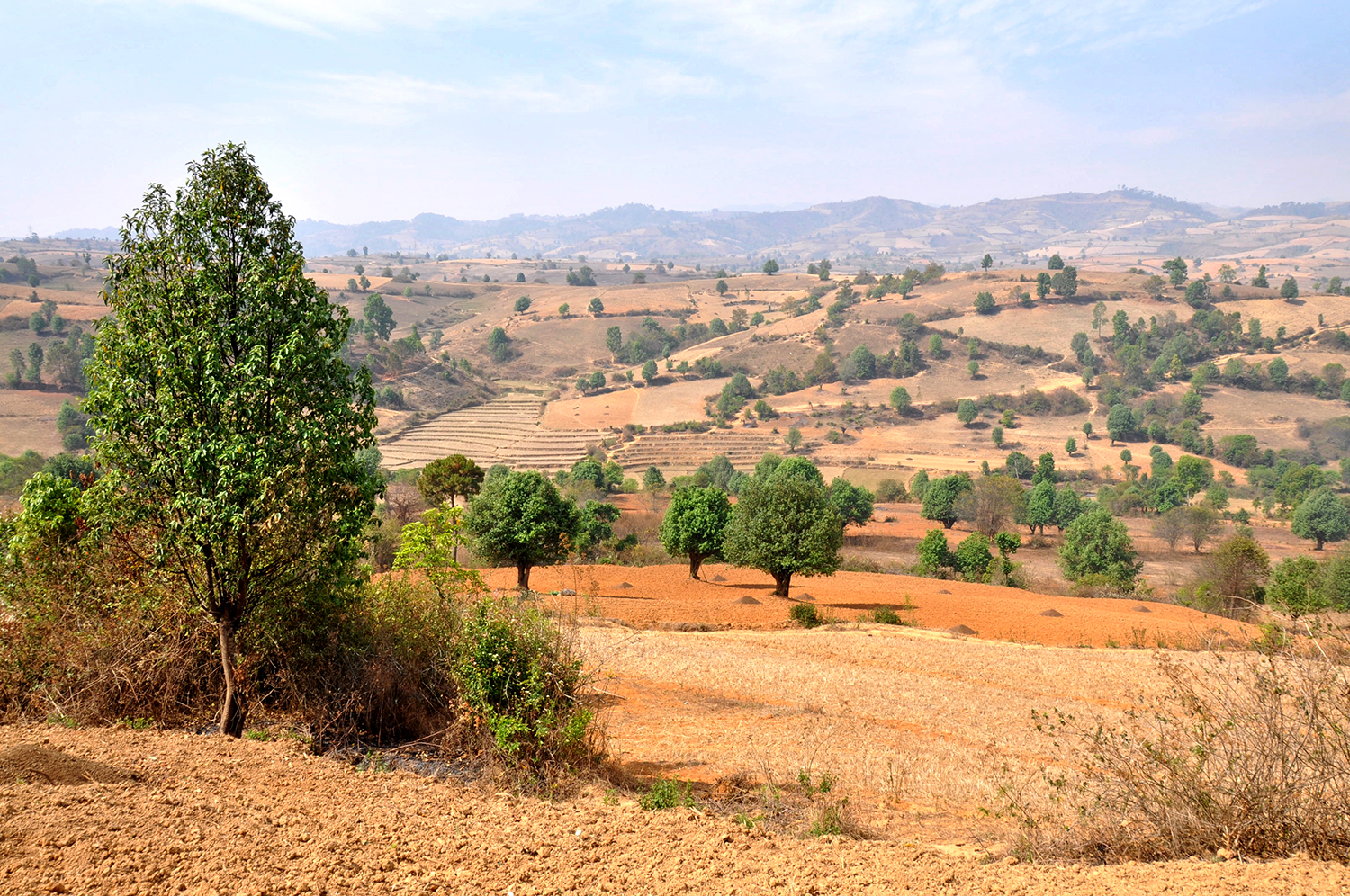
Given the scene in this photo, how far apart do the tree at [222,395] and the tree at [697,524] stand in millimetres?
26644

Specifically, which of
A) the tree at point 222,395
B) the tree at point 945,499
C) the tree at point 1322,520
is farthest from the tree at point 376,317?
the tree at point 222,395

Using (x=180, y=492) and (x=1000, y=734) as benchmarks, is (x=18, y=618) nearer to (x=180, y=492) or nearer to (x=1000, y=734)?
(x=180, y=492)

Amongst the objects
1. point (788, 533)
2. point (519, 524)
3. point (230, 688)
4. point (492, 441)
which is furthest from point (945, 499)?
point (230, 688)

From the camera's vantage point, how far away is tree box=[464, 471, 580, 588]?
3039 centimetres

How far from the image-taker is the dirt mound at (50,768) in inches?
281

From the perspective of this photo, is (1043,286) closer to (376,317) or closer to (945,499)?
(945,499)

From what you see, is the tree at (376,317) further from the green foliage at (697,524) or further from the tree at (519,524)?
the tree at (519,524)

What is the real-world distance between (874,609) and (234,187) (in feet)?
87.6

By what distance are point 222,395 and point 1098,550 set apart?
5726 centimetres

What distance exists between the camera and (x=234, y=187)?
9117mm

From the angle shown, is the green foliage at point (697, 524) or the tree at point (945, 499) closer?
the green foliage at point (697, 524)

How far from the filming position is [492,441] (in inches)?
4619

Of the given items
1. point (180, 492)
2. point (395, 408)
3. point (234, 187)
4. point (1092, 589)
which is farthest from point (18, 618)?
point (395, 408)

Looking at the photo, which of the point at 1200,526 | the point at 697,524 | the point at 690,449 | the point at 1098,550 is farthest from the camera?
the point at 690,449
